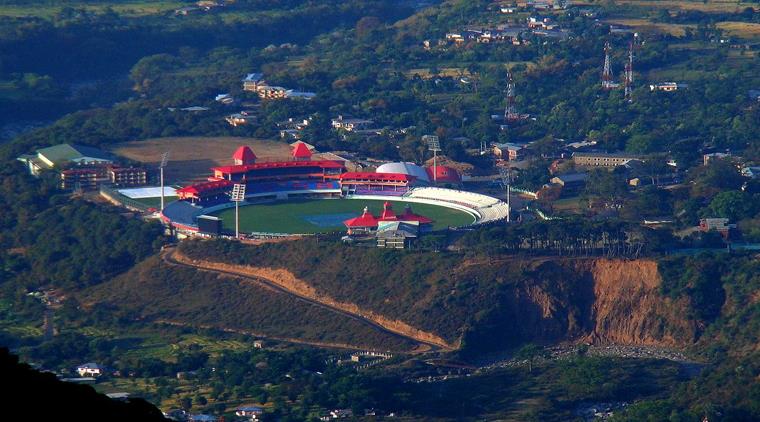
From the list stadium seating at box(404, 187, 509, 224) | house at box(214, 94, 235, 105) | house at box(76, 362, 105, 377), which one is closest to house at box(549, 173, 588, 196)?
stadium seating at box(404, 187, 509, 224)

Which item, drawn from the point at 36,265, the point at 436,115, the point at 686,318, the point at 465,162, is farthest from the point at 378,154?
the point at 686,318

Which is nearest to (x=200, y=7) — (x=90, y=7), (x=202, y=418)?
(x=90, y=7)

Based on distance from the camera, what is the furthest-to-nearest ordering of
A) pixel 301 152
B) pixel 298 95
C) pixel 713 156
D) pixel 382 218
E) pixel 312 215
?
pixel 298 95
pixel 713 156
pixel 301 152
pixel 312 215
pixel 382 218

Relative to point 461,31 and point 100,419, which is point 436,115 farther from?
point 100,419

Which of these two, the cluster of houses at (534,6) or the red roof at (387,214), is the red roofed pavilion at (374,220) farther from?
the cluster of houses at (534,6)

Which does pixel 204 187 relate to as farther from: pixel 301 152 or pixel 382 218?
pixel 382 218

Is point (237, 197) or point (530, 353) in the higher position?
point (237, 197)
